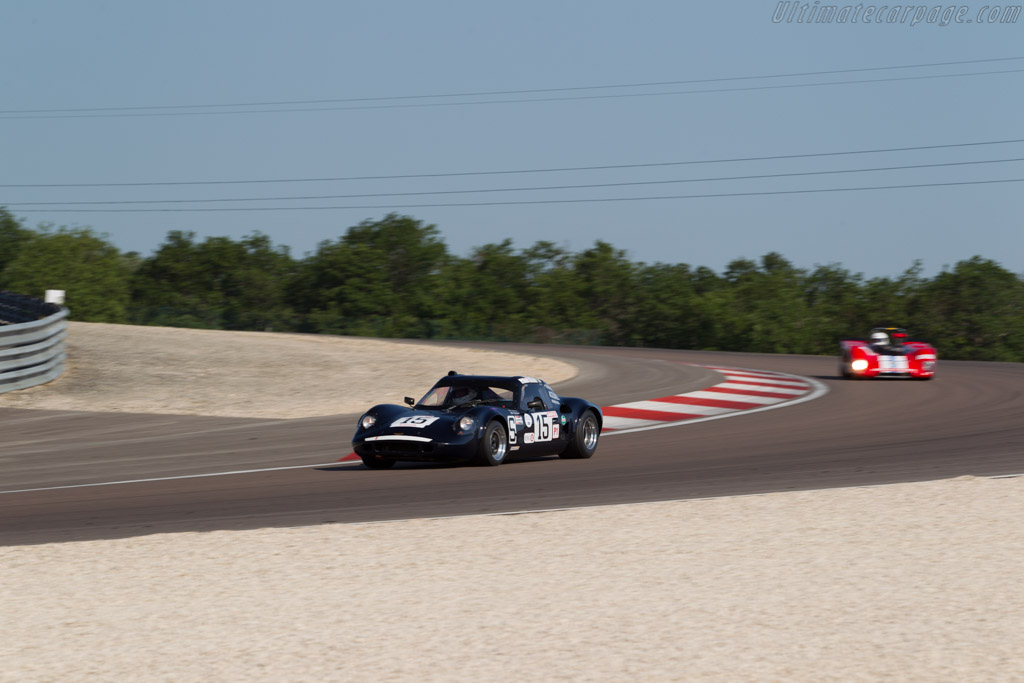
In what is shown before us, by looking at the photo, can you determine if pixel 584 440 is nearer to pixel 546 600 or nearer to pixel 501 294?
pixel 546 600

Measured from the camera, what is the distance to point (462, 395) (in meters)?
12.4

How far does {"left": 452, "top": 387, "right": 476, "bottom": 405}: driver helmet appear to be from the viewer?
40.6ft

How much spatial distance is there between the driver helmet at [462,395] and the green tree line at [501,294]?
1827 inches

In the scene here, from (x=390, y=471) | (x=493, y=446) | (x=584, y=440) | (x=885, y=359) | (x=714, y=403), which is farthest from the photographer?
(x=885, y=359)

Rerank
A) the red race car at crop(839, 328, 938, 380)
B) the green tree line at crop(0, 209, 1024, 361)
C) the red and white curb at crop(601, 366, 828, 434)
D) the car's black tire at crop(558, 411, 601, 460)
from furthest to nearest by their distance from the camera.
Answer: the green tree line at crop(0, 209, 1024, 361), the red race car at crop(839, 328, 938, 380), the red and white curb at crop(601, 366, 828, 434), the car's black tire at crop(558, 411, 601, 460)

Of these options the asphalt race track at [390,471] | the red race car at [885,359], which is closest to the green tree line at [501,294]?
the red race car at [885,359]

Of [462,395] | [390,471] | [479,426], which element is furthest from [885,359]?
[390,471]

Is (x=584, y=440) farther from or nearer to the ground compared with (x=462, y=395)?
nearer to the ground

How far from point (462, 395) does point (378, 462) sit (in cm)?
119

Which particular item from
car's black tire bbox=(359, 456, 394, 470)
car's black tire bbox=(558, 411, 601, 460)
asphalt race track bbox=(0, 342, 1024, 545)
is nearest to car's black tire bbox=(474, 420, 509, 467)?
asphalt race track bbox=(0, 342, 1024, 545)

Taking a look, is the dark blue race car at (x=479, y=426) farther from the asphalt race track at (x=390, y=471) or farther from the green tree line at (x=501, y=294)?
the green tree line at (x=501, y=294)

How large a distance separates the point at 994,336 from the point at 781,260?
6957 centimetres

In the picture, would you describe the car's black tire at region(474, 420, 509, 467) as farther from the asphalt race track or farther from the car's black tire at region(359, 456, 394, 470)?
the car's black tire at region(359, 456, 394, 470)

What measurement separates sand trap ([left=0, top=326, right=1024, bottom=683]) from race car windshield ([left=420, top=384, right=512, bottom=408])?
3792 millimetres
